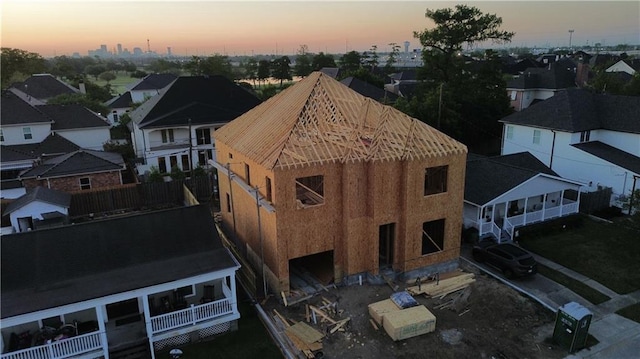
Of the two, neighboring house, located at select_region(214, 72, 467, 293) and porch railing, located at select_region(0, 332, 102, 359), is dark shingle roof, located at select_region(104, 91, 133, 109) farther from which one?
porch railing, located at select_region(0, 332, 102, 359)

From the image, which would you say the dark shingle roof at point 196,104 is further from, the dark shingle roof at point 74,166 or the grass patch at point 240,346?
the grass patch at point 240,346

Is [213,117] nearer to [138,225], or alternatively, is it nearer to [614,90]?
[138,225]

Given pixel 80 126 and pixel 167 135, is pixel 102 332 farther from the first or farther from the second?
pixel 80 126

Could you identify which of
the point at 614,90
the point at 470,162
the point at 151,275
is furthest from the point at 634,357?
the point at 614,90

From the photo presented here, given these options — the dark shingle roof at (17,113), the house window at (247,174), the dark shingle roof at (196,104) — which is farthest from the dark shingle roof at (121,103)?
the house window at (247,174)

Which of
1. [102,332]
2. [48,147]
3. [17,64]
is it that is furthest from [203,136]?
[17,64]

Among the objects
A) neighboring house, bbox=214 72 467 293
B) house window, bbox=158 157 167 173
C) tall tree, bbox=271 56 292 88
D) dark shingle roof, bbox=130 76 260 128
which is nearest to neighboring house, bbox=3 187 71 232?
house window, bbox=158 157 167 173
